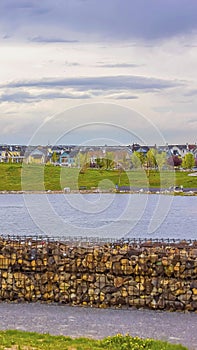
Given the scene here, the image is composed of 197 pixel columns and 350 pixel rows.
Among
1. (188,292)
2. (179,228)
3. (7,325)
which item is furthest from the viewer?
(179,228)

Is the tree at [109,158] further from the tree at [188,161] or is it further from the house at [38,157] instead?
the tree at [188,161]

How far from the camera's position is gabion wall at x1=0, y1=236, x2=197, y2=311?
10727 mm

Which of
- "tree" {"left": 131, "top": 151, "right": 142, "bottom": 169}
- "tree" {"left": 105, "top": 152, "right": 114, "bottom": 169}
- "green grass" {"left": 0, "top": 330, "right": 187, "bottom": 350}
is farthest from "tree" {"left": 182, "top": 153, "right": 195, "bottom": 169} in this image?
"green grass" {"left": 0, "top": 330, "right": 187, "bottom": 350}

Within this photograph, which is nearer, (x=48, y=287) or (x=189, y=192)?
(x=48, y=287)

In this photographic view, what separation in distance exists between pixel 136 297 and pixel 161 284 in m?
0.44

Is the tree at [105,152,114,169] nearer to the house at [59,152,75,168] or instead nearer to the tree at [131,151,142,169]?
the tree at [131,151,142,169]

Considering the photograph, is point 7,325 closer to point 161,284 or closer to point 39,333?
point 39,333

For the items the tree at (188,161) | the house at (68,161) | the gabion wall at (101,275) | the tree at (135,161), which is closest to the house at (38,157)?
the house at (68,161)

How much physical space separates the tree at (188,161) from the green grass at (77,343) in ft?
239

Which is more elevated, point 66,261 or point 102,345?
point 66,261

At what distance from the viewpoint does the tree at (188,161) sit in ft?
266

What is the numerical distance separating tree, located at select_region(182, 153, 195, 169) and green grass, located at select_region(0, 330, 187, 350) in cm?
7291

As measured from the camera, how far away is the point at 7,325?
9.50 m

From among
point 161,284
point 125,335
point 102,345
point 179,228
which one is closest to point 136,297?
point 161,284
